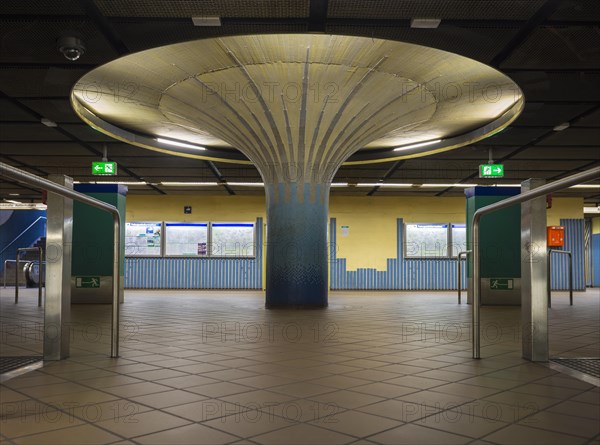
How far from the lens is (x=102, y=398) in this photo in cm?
306

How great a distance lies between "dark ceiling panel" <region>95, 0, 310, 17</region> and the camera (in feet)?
17.2

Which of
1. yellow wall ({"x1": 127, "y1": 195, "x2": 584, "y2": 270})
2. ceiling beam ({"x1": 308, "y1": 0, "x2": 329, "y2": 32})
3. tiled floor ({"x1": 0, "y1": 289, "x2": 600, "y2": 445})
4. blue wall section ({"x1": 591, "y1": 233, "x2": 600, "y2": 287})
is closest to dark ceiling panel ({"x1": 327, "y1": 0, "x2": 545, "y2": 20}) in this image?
ceiling beam ({"x1": 308, "y1": 0, "x2": 329, "y2": 32})

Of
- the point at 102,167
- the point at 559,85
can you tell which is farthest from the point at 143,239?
the point at 559,85

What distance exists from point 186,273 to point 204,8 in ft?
46.7

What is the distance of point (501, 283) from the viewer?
11.4m

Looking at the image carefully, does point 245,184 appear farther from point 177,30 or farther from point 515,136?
point 177,30

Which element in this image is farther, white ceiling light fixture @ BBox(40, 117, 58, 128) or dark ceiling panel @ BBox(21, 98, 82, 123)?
white ceiling light fixture @ BBox(40, 117, 58, 128)

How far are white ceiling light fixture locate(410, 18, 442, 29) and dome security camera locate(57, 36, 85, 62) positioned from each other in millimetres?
3271

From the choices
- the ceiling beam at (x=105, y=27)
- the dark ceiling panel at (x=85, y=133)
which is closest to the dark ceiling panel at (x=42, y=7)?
the ceiling beam at (x=105, y=27)

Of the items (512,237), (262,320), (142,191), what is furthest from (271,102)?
(142,191)

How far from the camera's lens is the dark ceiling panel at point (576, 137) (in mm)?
10144

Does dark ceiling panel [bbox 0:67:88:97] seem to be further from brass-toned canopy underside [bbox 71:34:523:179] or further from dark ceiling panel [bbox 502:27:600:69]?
dark ceiling panel [bbox 502:27:600:69]

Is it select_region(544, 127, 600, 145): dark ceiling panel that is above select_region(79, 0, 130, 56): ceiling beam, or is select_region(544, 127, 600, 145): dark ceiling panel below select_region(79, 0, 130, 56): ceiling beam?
below

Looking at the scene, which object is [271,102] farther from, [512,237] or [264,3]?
[512,237]
